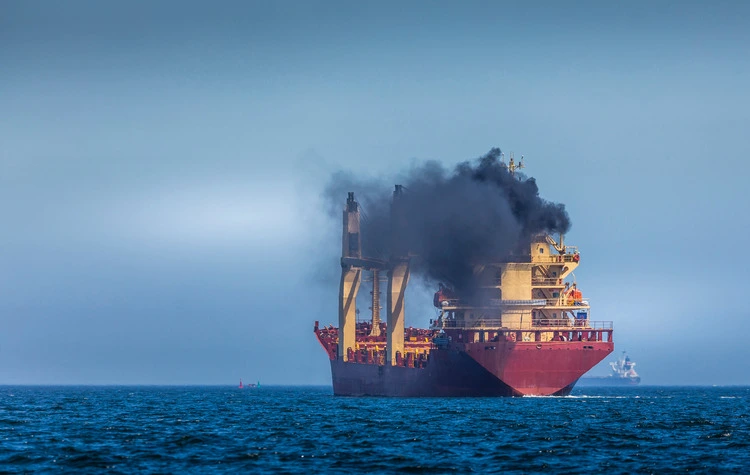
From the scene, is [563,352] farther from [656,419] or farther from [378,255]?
[378,255]

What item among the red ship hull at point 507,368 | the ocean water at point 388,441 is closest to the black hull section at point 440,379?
the red ship hull at point 507,368

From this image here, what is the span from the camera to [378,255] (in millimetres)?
128500

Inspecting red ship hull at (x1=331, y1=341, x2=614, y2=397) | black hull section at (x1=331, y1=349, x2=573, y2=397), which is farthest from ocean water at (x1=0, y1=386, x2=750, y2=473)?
black hull section at (x1=331, y1=349, x2=573, y2=397)

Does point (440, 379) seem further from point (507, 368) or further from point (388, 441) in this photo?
point (388, 441)

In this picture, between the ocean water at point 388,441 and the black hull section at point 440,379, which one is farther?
the black hull section at point 440,379

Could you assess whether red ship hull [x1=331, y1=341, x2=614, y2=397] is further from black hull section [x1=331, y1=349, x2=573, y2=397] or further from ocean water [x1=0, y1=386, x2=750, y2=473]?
ocean water [x1=0, y1=386, x2=750, y2=473]

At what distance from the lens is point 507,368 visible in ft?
344

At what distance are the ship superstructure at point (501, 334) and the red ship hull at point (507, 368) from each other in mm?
87

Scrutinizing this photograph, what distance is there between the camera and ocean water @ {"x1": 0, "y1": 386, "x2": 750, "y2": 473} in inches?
2160

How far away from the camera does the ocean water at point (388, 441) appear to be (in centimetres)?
5488

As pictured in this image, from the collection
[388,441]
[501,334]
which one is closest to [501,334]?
[501,334]

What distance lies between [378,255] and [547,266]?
872 inches

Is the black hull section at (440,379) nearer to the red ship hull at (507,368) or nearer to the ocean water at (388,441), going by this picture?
the red ship hull at (507,368)

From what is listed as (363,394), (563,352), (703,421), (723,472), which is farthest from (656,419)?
(363,394)
